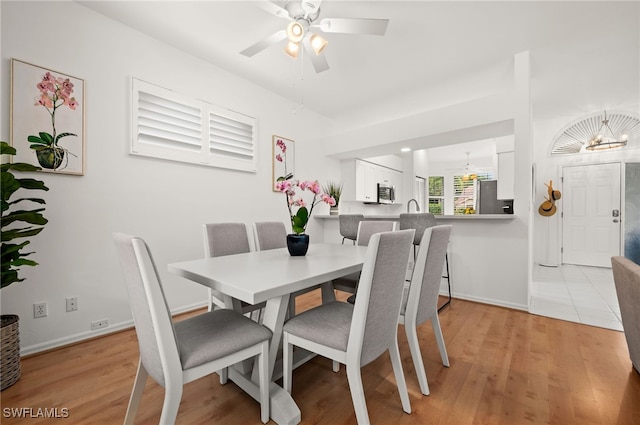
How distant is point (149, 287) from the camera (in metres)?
0.99

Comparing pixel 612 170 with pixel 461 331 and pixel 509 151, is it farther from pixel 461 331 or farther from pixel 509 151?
pixel 461 331

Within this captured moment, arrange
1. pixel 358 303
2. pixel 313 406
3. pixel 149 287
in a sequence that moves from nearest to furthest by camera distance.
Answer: pixel 149 287 → pixel 358 303 → pixel 313 406

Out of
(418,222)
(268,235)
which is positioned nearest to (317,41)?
(268,235)

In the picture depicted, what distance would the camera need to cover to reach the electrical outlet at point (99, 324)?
224cm

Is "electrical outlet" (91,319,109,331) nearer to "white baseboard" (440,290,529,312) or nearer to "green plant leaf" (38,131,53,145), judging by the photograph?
"green plant leaf" (38,131,53,145)

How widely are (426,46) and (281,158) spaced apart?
214cm

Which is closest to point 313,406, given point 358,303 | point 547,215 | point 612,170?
point 358,303

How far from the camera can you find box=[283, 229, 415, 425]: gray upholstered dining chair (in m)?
1.16

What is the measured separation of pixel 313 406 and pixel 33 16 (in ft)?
10.6

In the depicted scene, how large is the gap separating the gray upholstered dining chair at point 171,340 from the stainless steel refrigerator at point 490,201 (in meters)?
5.15

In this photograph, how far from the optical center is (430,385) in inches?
63.6

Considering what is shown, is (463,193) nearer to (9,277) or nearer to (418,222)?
(418,222)

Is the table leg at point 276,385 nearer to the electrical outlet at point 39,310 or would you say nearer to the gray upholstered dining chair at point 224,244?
the gray upholstered dining chair at point 224,244

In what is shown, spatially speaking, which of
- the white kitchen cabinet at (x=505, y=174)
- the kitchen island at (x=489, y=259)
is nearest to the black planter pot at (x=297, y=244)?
the kitchen island at (x=489, y=259)
